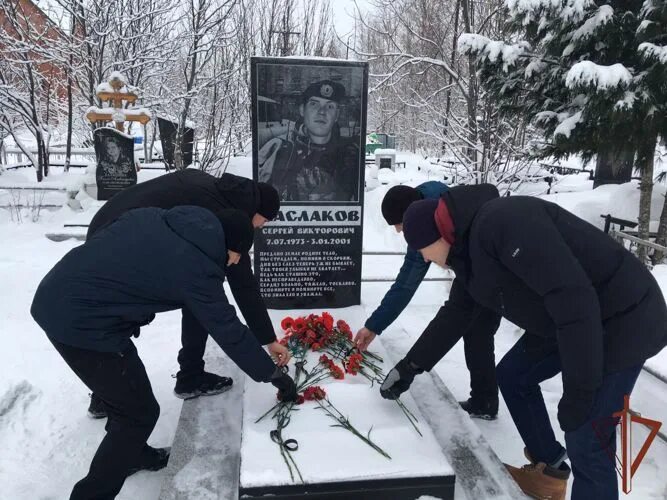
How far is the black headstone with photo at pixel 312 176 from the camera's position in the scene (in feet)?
13.9

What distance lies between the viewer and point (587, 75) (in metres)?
5.84

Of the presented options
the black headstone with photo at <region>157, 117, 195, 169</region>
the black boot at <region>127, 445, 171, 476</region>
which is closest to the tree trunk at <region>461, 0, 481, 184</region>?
the black boot at <region>127, 445, 171, 476</region>

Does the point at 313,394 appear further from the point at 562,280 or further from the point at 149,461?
the point at 562,280

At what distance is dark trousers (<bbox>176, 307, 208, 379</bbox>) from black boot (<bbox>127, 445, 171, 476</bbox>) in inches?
22.7

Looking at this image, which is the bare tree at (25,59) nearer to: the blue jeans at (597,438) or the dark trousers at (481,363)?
the dark trousers at (481,363)

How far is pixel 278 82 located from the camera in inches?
166

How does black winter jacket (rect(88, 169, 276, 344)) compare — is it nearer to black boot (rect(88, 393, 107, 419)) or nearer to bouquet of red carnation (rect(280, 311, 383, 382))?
bouquet of red carnation (rect(280, 311, 383, 382))

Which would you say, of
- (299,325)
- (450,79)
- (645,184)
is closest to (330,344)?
(299,325)

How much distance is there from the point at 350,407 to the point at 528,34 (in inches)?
259

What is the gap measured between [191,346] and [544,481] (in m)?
2.03

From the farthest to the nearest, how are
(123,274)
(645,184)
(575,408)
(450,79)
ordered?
(450,79) → (645,184) → (123,274) → (575,408)

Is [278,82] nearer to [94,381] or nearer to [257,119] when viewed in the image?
[257,119]

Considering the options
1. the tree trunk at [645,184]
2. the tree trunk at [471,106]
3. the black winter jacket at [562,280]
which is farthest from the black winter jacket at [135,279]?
the tree trunk at [645,184]

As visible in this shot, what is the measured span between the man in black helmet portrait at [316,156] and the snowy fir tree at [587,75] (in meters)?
3.16
